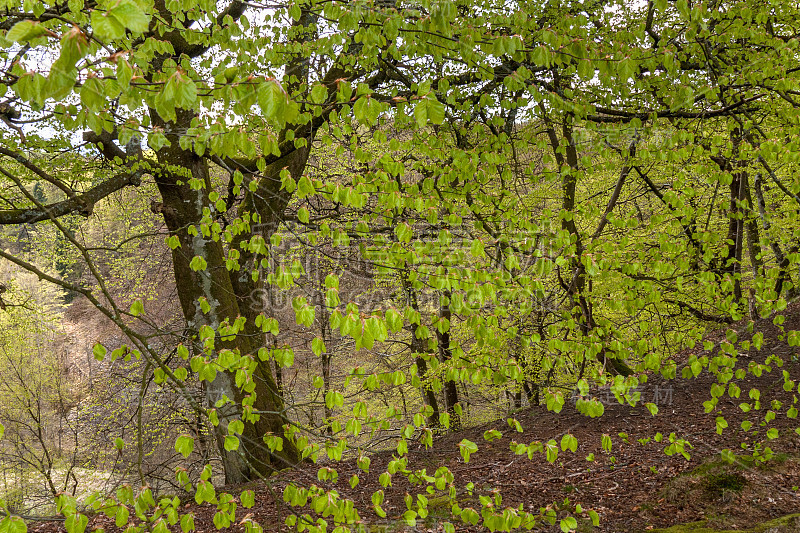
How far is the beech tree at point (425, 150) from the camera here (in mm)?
2451

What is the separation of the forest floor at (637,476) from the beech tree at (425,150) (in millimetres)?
966

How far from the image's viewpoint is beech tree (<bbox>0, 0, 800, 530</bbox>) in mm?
2451

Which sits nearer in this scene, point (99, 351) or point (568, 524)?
point (99, 351)

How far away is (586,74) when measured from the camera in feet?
11.3

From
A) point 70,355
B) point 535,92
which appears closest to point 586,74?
point 535,92

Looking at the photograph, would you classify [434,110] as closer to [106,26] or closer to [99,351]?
[106,26]

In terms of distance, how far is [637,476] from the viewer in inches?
225

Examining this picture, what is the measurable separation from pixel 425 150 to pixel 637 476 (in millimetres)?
4651

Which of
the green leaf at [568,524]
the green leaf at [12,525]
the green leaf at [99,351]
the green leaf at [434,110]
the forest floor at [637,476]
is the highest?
the green leaf at [434,110]

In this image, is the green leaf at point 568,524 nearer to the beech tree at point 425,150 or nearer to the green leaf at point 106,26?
the beech tree at point 425,150

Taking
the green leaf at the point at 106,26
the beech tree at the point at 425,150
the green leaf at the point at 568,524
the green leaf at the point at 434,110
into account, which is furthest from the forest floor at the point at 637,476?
the green leaf at the point at 106,26

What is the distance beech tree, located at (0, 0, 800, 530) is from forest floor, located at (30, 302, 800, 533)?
97cm

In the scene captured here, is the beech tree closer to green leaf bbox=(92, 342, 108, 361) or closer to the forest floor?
green leaf bbox=(92, 342, 108, 361)

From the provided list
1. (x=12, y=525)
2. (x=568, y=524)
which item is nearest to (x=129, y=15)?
(x=12, y=525)
